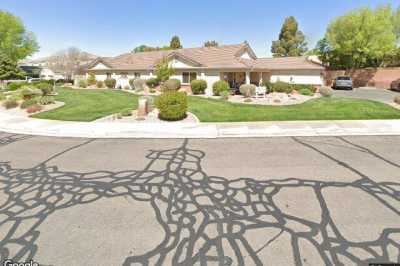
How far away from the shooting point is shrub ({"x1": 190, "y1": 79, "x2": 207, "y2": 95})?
2352 cm

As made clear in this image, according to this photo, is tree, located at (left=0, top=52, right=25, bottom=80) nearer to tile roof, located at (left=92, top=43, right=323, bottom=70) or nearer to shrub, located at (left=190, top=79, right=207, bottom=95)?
tile roof, located at (left=92, top=43, right=323, bottom=70)

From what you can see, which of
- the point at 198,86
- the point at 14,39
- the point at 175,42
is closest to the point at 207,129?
the point at 198,86

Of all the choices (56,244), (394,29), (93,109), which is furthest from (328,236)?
(394,29)

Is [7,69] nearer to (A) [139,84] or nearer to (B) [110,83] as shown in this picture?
(B) [110,83]

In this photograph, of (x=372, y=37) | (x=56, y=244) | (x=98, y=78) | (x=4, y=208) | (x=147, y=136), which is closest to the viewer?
(x=56, y=244)

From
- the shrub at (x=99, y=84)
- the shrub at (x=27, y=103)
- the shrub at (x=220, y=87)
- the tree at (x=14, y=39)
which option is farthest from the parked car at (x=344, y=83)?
the tree at (x=14, y=39)

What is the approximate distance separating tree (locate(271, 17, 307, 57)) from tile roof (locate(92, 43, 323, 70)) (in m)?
27.2

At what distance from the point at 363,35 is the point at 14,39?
64.5 metres

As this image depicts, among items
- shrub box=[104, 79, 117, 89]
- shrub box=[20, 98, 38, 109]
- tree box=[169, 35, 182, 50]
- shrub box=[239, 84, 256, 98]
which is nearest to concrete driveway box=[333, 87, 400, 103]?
shrub box=[239, 84, 256, 98]

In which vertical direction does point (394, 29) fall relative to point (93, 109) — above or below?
above

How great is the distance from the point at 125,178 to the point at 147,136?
4.59 metres

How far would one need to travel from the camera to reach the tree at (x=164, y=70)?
2505 centimetres

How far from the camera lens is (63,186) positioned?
562 cm

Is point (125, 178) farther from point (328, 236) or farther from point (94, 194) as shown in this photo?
point (328, 236)
